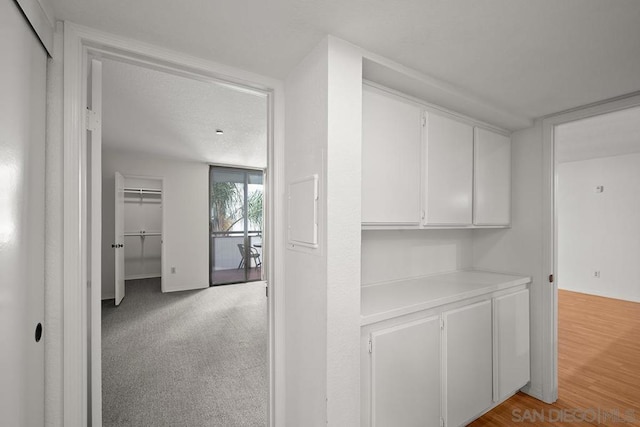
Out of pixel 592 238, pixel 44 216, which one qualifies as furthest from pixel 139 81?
pixel 592 238

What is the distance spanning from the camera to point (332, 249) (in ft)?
4.17

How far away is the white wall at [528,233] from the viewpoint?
2.31 m

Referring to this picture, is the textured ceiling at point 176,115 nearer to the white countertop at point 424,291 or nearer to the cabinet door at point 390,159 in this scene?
the cabinet door at point 390,159

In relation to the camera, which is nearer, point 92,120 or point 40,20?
point 40,20

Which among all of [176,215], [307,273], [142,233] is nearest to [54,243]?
[307,273]

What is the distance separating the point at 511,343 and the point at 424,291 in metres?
0.94

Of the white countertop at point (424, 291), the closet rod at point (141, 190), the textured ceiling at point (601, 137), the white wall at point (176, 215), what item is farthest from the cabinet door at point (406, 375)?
the closet rod at point (141, 190)

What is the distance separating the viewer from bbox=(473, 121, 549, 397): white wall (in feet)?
7.59

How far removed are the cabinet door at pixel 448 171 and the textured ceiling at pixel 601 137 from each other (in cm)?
135

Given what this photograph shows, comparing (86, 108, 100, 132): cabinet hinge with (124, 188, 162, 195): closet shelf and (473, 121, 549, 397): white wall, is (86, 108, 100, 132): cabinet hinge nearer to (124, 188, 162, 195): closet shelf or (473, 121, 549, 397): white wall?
(473, 121, 549, 397): white wall

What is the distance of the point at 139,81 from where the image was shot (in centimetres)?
222

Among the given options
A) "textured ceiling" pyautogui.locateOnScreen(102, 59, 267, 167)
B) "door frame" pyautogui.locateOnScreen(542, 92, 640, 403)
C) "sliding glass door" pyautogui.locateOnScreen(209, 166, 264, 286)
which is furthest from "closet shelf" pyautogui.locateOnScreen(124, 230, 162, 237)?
"door frame" pyautogui.locateOnScreen(542, 92, 640, 403)

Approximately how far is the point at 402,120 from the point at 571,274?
20.2ft

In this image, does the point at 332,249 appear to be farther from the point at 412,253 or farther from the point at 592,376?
the point at 592,376
